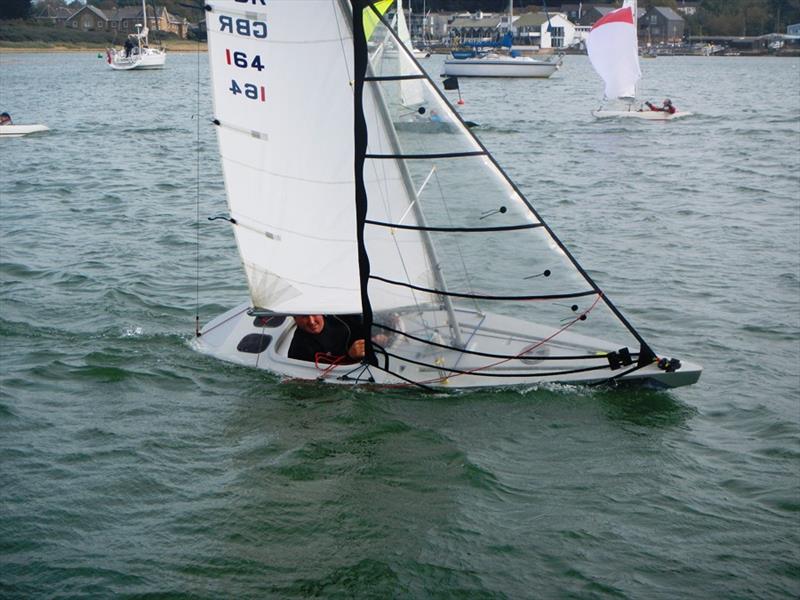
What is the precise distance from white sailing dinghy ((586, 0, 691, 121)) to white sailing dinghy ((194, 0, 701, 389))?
90.8 ft

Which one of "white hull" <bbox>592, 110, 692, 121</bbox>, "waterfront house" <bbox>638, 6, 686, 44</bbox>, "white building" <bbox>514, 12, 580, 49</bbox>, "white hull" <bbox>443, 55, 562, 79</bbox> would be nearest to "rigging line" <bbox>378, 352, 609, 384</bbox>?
"white hull" <bbox>592, 110, 692, 121</bbox>

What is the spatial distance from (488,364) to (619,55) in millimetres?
Result: 28080

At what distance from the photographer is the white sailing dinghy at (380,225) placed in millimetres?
9281

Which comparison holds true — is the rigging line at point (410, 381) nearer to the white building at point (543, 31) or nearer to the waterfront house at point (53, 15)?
the white building at point (543, 31)

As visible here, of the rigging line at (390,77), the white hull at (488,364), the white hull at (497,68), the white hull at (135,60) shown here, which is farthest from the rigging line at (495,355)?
the white hull at (135,60)

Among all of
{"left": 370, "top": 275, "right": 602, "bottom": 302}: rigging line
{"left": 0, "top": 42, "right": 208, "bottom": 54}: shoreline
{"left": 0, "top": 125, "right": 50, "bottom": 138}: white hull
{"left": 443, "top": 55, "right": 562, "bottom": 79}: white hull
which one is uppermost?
{"left": 0, "top": 42, "right": 208, "bottom": 54}: shoreline

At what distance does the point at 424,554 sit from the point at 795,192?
1831 cm

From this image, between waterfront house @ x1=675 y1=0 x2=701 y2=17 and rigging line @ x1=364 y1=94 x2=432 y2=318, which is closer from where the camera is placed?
rigging line @ x1=364 y1=94 x2=432 y2=318

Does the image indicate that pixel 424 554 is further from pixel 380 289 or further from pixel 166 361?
pixel 166 361

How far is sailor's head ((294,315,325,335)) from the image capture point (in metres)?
10.4

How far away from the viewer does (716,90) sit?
57500 mm

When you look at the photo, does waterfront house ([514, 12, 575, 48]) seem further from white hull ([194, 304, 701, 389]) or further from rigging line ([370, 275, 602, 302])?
rigging line ([370, 275, 602, 302])

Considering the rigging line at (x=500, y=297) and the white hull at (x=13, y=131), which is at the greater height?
the white hull at (x=13, y=131)

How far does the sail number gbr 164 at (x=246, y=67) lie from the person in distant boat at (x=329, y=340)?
2.28 meters
